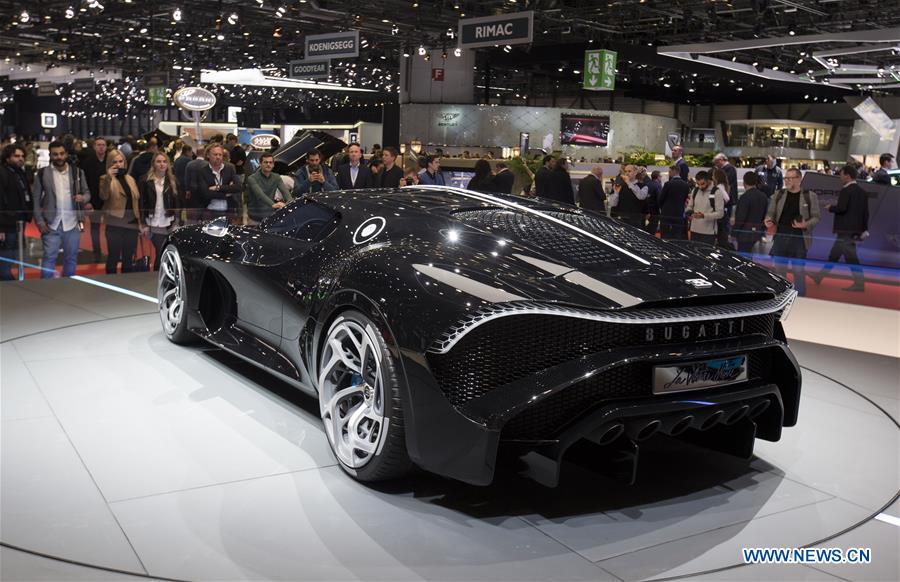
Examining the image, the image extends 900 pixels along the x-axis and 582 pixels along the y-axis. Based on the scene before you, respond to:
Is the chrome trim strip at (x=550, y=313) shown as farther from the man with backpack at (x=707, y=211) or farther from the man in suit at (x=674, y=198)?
the man in suit at (x=674, y=198)

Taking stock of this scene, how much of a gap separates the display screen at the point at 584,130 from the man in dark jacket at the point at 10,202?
20.2 m

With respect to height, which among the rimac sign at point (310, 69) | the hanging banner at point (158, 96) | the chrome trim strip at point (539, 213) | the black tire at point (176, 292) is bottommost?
the black tire at point (176, 292)

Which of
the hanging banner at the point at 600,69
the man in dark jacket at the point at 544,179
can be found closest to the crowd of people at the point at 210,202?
the man in dark jacket at the point at 544,179

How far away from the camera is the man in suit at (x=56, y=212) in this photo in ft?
27.3

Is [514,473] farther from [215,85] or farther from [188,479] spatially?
[215,85]

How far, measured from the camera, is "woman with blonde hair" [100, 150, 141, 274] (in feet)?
29.0

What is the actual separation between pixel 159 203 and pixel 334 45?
959cm

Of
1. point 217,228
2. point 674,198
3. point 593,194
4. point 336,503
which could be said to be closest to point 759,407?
point 336,503

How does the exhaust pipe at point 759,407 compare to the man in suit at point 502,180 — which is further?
the man in suit at point 502,180

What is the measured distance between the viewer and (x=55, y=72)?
4000 cm

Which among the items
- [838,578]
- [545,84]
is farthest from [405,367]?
[545,84]

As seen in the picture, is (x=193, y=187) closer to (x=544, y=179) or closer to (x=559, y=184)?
(x=544, y=179)

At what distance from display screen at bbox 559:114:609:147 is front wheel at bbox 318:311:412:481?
24007mm

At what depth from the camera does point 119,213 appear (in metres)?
8.80
